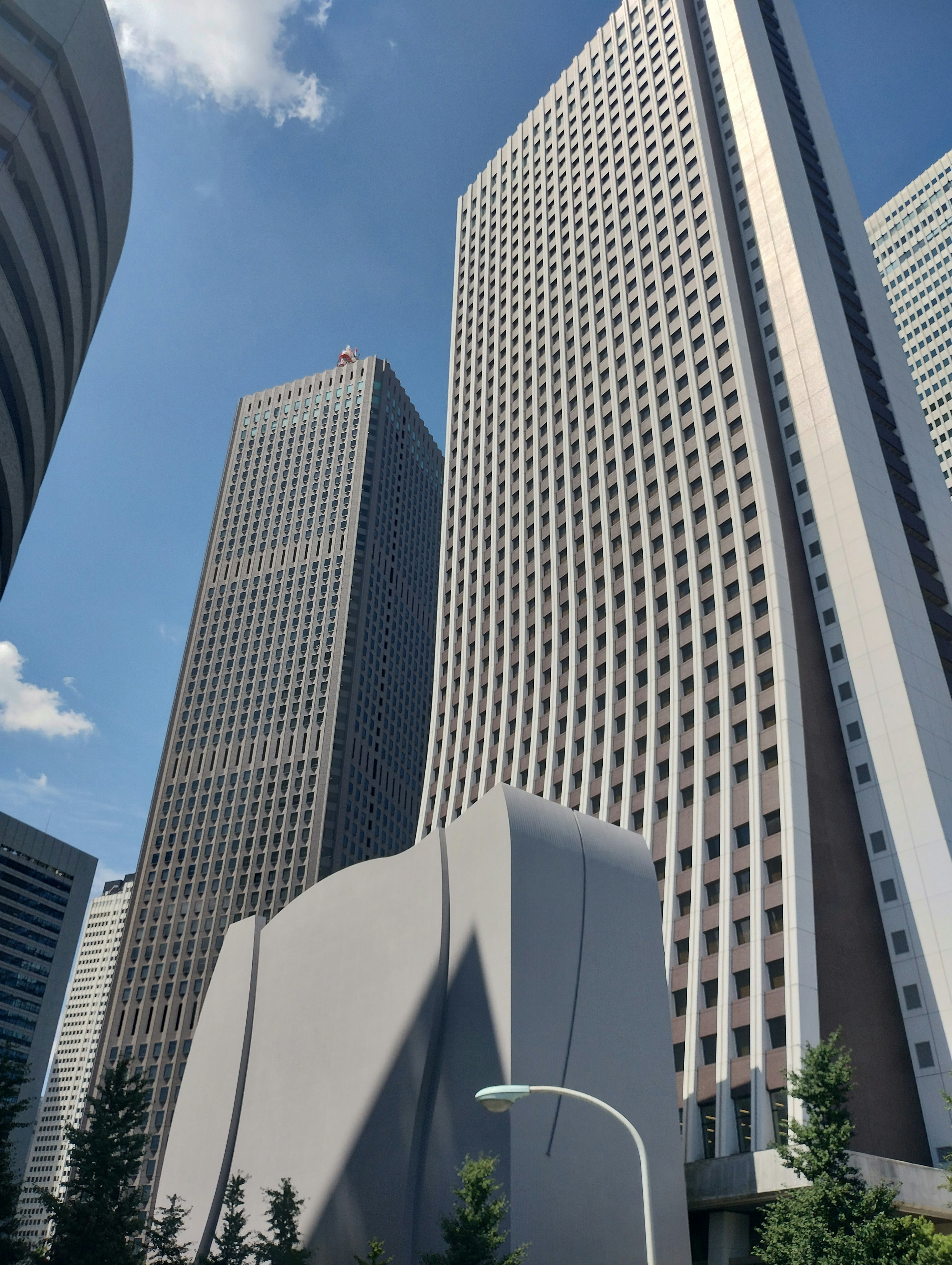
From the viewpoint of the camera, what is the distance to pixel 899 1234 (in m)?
26.3

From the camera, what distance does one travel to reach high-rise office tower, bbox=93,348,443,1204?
11156cm

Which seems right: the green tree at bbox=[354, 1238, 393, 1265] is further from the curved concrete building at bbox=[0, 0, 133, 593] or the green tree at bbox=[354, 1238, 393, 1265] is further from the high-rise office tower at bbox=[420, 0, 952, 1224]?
the curved concrete building at bbox=[0, 0, 133, 593]

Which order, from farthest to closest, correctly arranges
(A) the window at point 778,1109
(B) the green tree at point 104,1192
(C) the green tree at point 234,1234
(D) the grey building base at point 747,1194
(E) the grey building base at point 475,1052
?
1. (A) the window at point 778,1109
2. (D) the grey building base at point 747,1194
3. (C) the green tree at point 234,1234
4. (E) the grey building base at point 475,1052
5. (B) the green tree at point 104,1192

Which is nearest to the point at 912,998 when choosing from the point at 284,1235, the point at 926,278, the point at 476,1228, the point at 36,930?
the point at 476,1228

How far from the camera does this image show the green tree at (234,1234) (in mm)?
32188

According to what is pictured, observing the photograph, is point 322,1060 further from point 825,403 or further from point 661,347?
point 661,347

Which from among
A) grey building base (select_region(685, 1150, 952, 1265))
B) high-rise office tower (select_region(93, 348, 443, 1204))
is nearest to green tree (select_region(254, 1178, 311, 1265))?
grey building base (select_region(685, 1150, 952, 1265))

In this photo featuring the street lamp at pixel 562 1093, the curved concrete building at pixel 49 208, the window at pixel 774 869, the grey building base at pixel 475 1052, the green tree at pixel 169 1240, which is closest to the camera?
the street lamp at pixel 562 1093

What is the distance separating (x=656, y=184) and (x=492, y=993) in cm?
6598

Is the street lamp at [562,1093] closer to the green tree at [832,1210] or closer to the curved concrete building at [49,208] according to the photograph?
the green tree at [832,1210]

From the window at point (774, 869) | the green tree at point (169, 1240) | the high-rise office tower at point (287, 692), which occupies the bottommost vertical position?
the green tree at point (169, 1240)

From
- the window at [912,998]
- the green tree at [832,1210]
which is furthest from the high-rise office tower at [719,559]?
the green tree at [832,1210]

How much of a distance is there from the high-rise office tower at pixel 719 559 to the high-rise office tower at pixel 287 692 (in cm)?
4141

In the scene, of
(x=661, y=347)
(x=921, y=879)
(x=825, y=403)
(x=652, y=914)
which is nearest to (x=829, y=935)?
(x=921, y=879)
